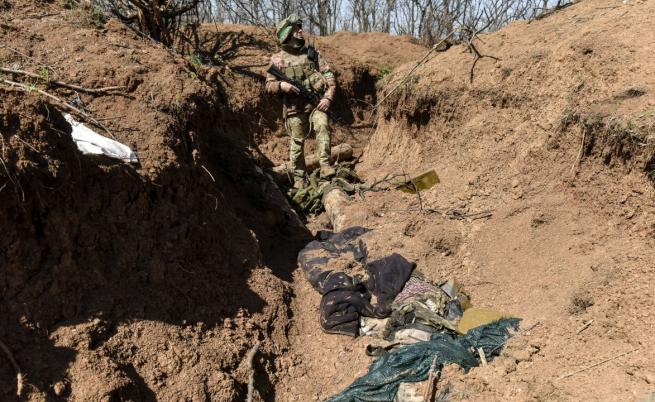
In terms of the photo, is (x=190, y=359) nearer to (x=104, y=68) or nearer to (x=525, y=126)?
(x=104, y=68)

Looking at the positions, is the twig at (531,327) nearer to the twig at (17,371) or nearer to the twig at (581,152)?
the twig at (581,152)

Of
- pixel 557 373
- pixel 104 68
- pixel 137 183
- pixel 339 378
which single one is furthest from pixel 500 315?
pixel 104 68

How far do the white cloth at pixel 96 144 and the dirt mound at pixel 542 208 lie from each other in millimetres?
1788

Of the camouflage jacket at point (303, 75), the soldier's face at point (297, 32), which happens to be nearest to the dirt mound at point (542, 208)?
the camouflage jacket at point (303, 75)

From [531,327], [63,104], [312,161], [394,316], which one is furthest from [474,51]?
[63,104]

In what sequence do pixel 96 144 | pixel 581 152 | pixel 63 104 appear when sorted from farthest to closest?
1. pixel 581 152
2. pixel 63 104
3. pixel 96 144

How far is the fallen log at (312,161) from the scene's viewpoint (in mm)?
6559

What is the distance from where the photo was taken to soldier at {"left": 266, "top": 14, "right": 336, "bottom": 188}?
248 inches

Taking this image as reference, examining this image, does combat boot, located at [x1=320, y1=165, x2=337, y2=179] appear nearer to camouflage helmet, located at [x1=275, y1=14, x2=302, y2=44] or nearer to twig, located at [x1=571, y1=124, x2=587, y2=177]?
camouflage helmet, located at [x1=275, y1=14, x2=302, y2=44]

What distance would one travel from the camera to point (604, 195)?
3988 mm

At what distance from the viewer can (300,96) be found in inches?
250

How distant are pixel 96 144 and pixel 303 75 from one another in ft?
11.4

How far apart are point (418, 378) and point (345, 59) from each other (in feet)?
21.3

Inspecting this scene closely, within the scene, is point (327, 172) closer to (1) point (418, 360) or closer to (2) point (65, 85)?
(2) point (65, 85)
